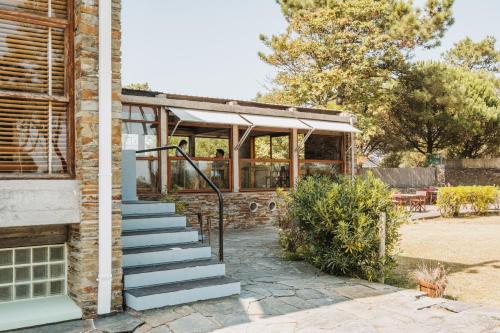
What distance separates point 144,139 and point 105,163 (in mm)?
6661

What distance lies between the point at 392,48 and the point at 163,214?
2171 centimetres

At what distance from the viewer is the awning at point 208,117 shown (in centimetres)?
1117

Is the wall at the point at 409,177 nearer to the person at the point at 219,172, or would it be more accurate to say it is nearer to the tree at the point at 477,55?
the person at the point at 219,172

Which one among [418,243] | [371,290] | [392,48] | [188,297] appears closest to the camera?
[188,297]

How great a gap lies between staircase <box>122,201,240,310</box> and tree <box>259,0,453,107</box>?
60.9 feet

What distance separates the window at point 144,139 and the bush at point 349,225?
499 cm

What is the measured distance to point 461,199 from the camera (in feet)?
55.4

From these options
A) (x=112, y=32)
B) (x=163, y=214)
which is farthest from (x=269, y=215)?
(x=112, y=32)

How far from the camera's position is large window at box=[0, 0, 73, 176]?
182 inches

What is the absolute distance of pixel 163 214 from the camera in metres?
6.88

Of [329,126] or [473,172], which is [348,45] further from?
[473,172]

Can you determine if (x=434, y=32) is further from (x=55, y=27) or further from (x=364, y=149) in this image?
(x=55, y=27)

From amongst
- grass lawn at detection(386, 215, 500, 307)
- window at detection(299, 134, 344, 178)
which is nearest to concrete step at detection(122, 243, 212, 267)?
grass lawn at detection(386, 215, 500, 307)

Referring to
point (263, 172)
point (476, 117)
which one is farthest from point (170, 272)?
point (476, 117)
